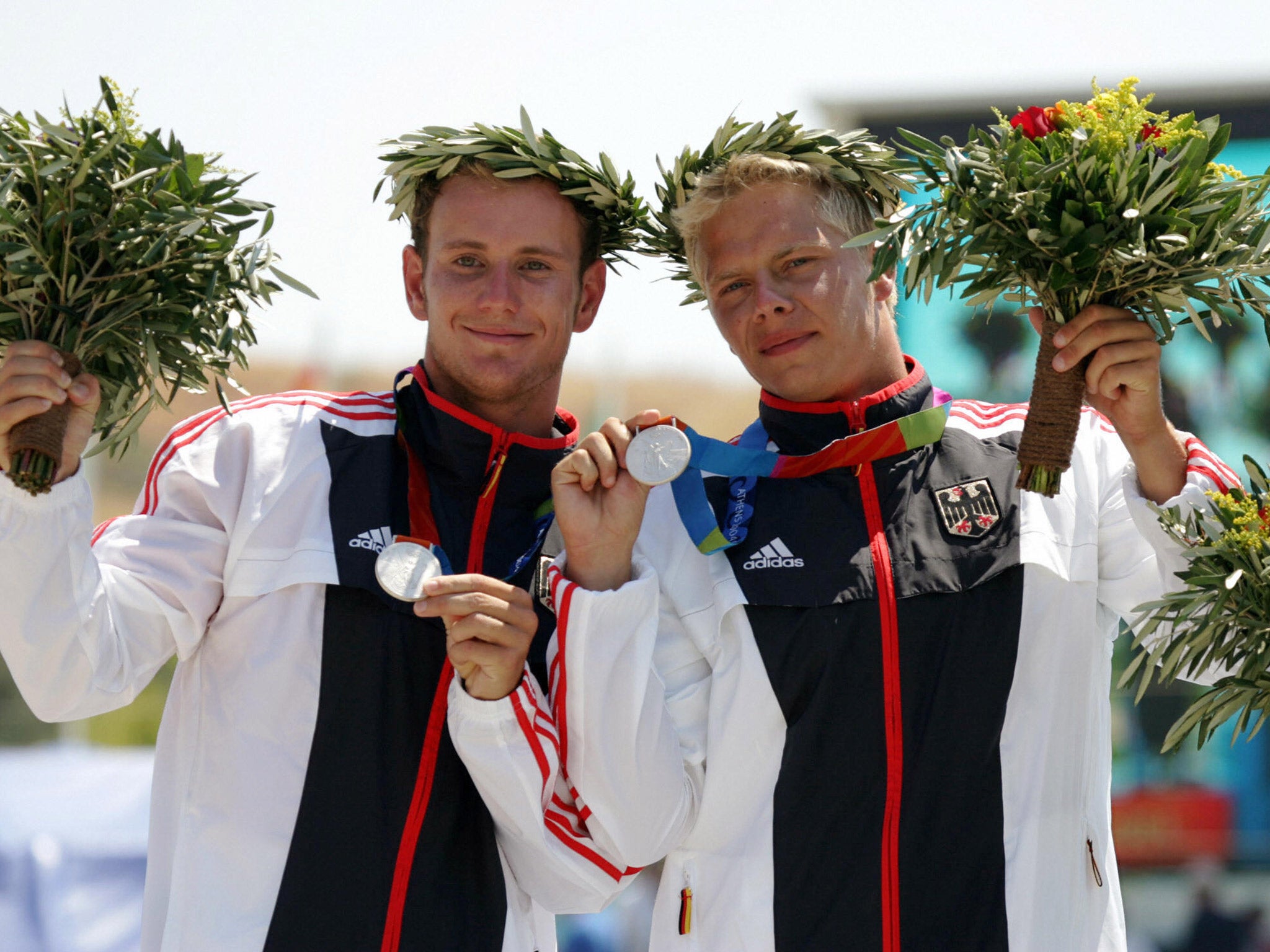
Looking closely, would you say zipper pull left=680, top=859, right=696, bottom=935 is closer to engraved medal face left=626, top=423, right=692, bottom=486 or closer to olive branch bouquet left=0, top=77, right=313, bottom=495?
engraved medal face left=626, top=423, right=692, bottom=486

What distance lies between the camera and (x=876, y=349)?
3.75 meters

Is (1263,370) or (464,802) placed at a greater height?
(1263,370)

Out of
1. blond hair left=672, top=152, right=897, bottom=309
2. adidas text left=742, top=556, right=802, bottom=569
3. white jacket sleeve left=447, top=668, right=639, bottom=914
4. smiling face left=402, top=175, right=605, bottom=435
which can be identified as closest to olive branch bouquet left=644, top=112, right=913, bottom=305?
blond hair left=672, top=152, right=897, bottom=309

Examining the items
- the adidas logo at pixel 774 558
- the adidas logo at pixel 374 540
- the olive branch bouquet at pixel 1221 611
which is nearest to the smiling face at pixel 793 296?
the adidas logo at pixel 774 558

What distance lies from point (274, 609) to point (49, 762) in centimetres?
452

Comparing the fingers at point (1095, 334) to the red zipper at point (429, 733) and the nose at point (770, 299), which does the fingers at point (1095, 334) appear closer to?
the nose at point (770, 299)

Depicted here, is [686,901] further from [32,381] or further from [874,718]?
[32,381]

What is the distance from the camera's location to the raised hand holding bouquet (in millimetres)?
2906

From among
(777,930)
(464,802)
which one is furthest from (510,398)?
(777,930)

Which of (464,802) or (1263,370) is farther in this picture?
(1263,370)

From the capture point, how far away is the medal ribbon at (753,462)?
11.4ft

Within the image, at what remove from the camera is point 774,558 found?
3400mm

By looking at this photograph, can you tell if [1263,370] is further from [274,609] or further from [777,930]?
[274,609]

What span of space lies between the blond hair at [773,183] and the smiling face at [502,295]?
13.4 inches
